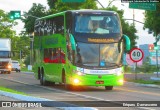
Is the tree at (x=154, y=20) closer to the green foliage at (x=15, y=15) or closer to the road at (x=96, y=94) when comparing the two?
the road at (x=96, y=94)

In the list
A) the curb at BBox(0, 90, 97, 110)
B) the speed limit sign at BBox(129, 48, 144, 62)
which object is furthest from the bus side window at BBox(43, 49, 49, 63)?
the curb at BBox(0, 90, 97, 110)

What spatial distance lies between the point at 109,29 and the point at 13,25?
350 feet

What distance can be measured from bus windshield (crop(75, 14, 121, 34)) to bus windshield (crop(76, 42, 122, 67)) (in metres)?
0.73

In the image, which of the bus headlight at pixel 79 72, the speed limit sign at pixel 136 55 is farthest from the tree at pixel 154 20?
the bus headlight at pixel 79 72

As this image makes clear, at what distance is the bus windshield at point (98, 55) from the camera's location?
2581 cm

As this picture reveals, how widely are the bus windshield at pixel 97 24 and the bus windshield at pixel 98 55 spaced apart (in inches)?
28.8

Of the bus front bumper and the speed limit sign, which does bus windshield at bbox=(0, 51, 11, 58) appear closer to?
the speed limit sign

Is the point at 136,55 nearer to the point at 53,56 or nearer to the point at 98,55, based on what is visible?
the point at 53,56

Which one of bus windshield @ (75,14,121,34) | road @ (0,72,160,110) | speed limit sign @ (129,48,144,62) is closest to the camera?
road @ (0,72,160,110)

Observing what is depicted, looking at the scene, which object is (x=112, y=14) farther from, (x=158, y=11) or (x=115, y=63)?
(x=158, y=11)

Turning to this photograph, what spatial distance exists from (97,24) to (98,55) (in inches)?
63.4

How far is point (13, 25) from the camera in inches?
5172

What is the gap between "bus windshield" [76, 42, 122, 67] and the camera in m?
25.8

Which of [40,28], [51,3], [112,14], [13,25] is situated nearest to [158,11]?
[40,28]
